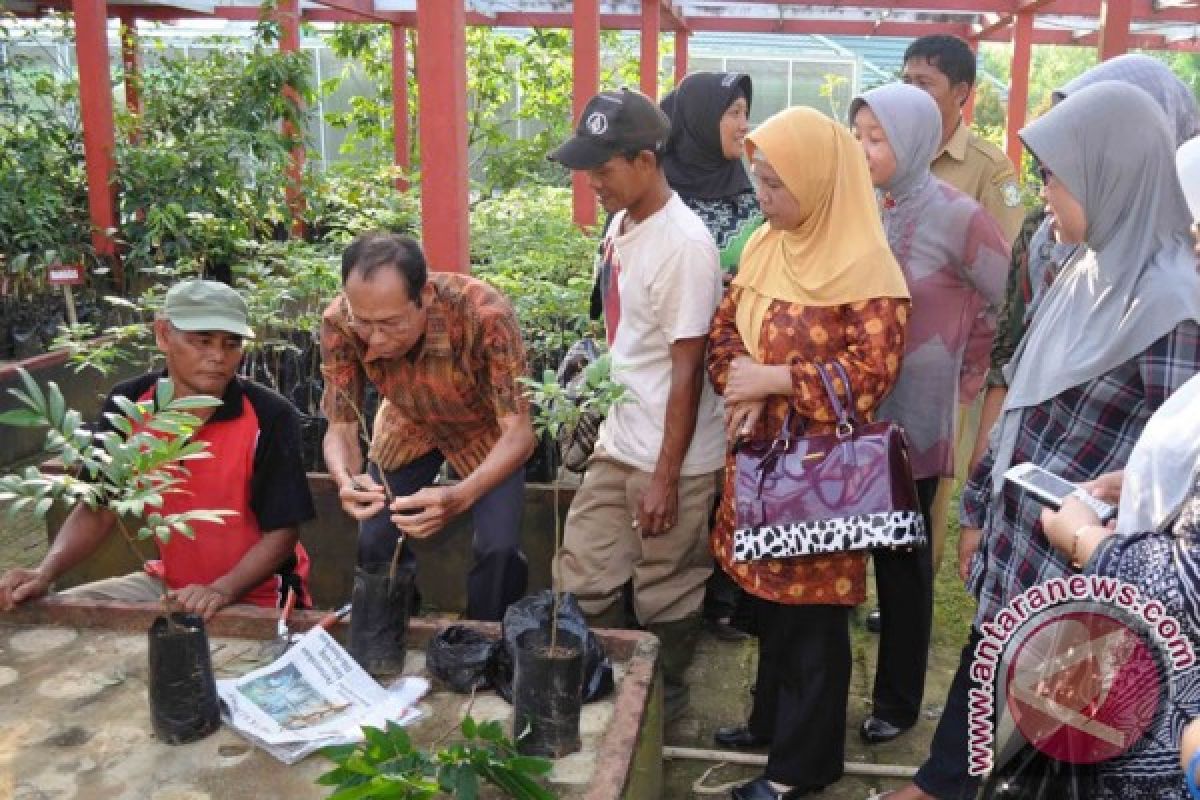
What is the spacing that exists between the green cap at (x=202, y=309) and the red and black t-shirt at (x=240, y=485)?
0.54ft

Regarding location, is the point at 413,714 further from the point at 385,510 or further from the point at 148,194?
the point at 148,194

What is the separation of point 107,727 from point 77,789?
19 centimetres

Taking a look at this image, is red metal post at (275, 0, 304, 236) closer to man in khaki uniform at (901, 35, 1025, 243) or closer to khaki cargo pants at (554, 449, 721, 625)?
man in khaki uniform at (901, 35, 1025, 243)

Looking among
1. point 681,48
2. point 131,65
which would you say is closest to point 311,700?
point 131,65

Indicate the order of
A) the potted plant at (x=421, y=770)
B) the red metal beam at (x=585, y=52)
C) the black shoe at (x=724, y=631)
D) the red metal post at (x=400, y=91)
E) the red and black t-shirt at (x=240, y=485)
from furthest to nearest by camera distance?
the red metal post at (x=400, y=91), the red metal beam at (x=585, y=52), the black shoe at (x=724, y=631), the red and black t-shirt at (x=240, y=485), the potted plant at (x=421, y=770)

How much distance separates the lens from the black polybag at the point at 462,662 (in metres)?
2.09

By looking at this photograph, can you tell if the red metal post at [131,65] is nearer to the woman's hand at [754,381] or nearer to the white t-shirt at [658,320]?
the white t-shirt at [658,320]

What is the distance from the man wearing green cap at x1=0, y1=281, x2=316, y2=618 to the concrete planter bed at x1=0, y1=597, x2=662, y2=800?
0.36 feet

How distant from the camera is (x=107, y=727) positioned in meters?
1.97

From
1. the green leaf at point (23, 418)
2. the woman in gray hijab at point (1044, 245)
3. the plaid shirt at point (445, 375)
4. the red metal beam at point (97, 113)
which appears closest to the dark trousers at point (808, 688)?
the woman in gray hijab at point (1044, 245)

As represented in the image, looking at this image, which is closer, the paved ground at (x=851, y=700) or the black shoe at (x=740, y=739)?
the paved ground at (x=851, y=700)

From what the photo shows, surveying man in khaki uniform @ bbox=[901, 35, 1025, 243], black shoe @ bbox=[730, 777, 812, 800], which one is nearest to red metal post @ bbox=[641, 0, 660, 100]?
man in khaki uniform @ bbox=[901, 35, 1025, 243]

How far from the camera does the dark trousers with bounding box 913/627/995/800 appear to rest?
2107mm

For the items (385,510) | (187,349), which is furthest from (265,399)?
(385,510)
